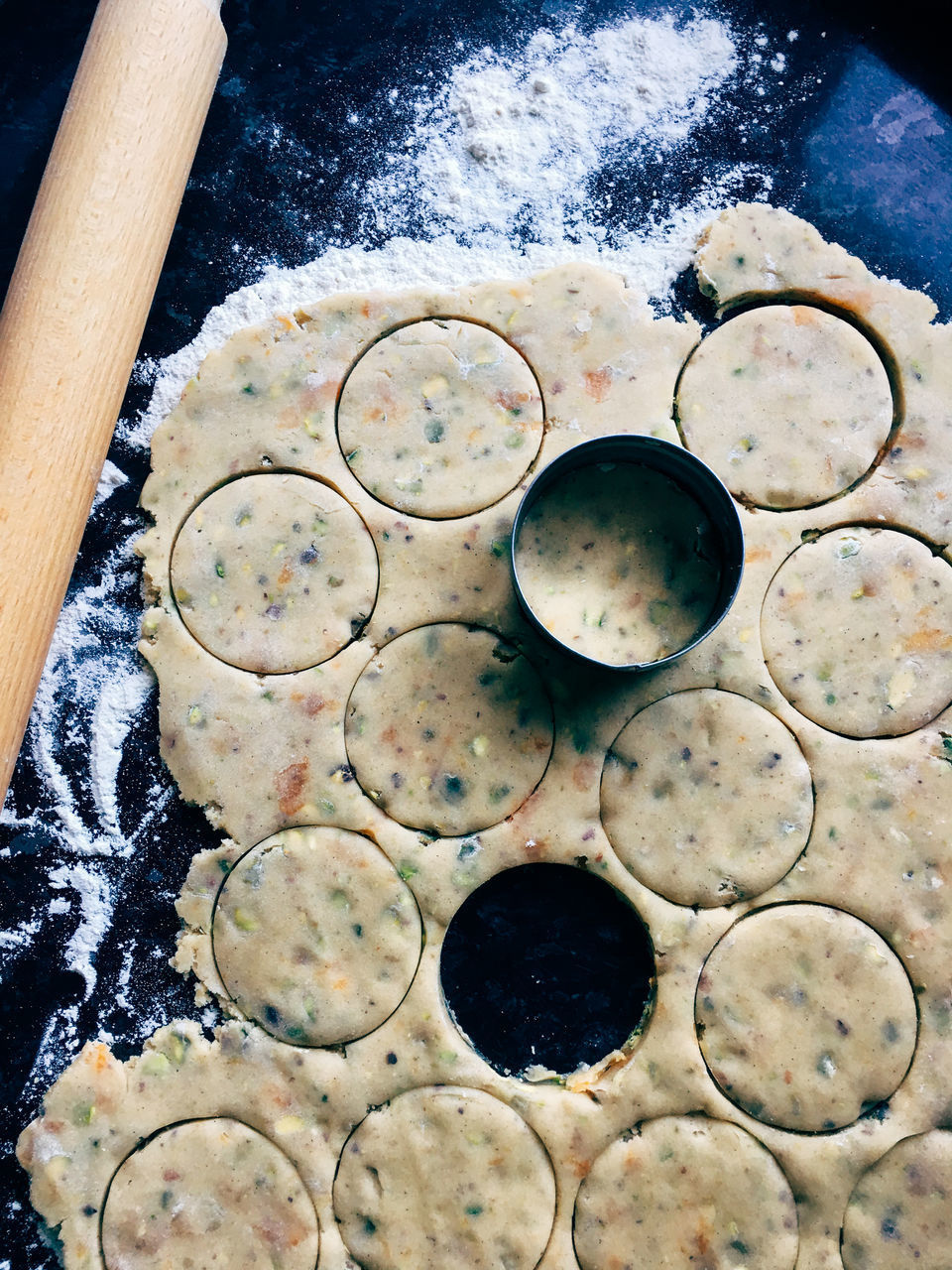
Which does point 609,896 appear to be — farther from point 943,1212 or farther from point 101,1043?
point 101,1043

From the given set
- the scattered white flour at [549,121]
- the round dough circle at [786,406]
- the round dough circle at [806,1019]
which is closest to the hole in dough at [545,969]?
the round dough circle at [806,1019]

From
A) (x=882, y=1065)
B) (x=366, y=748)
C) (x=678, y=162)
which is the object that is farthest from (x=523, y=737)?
(x=678, y=162)

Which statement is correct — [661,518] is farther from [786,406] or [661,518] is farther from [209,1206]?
[209,1206]

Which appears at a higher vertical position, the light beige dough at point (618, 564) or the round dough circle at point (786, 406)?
the round dough circle at point (786, 406)

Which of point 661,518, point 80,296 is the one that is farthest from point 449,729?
point 80,296

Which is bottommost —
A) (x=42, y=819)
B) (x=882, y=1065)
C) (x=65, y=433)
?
(x=42, y=819)

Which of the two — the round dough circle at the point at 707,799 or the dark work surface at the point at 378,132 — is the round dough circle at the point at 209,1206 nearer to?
the round dough circle at the point at 707,799
